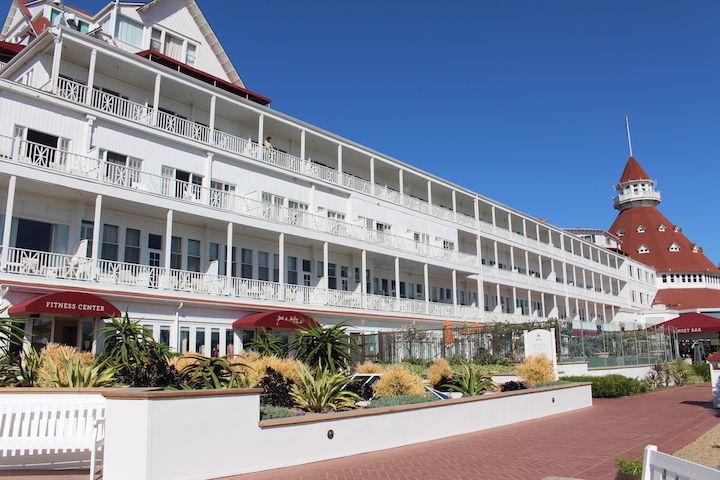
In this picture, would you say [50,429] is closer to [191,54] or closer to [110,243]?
[110,243]

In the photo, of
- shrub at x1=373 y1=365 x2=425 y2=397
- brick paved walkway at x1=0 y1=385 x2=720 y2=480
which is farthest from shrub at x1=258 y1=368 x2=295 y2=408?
shrub at x1=373 y1=365 x2=425 y2=397

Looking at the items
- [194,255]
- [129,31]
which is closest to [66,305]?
[194,255]

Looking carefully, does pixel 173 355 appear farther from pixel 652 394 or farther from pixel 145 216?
pixel 652 394

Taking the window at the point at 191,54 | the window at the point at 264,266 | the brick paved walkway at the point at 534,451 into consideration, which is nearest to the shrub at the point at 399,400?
the brick paved walkway at the point at 534,451

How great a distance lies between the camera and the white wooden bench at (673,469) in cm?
363

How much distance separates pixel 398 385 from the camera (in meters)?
13.5

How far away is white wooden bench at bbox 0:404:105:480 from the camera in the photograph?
8004 millimetres

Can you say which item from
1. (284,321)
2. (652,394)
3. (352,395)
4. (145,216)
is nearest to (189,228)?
(145,216)

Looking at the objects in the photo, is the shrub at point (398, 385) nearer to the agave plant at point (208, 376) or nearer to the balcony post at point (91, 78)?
the agave plant at point (208, 376)

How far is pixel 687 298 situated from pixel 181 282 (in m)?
64.1

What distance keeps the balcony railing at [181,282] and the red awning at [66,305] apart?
57.6 inches

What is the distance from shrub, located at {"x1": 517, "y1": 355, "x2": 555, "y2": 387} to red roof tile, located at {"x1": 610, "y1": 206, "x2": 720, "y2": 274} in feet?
203

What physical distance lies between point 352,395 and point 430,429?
5.44ft

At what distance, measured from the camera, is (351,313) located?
28.7 m
